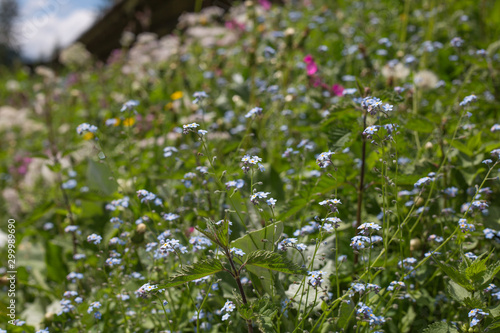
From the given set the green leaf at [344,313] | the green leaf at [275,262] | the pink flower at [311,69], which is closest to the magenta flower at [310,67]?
the pink flower at [311,69]

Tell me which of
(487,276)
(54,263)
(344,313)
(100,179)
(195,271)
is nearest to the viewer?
(195,271)

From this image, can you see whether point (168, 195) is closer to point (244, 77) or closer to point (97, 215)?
point (97, 215)

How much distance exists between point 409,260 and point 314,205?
1.69ft

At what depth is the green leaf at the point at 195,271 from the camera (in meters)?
1.11

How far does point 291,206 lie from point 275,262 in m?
0.51

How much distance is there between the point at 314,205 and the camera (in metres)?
1.85

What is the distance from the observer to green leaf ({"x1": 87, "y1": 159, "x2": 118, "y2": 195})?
2.35m

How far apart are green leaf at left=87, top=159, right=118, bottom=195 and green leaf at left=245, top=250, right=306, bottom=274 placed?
4.52ft

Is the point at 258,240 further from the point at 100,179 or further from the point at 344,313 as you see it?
the point at 100,179

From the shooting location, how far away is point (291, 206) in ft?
5.34

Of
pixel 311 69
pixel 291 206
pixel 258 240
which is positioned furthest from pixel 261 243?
pixel 311 69

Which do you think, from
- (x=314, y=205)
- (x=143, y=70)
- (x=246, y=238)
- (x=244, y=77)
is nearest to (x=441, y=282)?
(x=314, y=205)

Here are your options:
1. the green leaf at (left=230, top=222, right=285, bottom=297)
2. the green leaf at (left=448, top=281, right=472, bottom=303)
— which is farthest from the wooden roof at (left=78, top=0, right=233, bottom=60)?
the green leaf at (left=448, top=281, right=472, bottom=303)

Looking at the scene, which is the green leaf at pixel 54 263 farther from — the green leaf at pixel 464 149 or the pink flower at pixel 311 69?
the green leaf at pixel 464 149
